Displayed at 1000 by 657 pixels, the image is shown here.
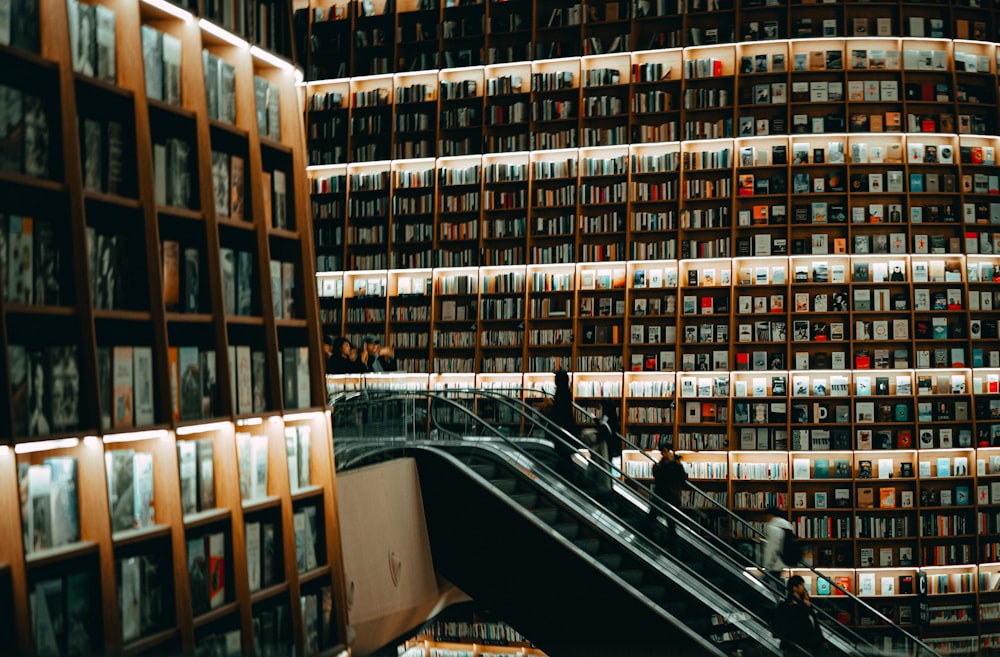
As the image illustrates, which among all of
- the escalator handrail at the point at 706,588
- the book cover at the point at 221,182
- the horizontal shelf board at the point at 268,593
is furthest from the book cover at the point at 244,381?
the escalator handrail at the point at 706,588

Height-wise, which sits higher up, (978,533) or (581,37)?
(581,37)

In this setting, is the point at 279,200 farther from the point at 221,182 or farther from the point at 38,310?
the point at 38,310

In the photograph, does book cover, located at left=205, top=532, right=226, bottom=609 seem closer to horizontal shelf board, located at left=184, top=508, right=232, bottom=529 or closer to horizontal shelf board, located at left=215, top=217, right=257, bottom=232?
horizontal shelf board, located at left=184, top=508, right=232, bottom=529

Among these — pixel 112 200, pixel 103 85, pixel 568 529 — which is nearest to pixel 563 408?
pixel 568 529

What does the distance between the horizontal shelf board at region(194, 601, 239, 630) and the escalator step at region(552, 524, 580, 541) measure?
3806 mm

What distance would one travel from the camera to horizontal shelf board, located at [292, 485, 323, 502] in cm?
433

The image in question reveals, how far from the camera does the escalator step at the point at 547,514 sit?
7.48 metres

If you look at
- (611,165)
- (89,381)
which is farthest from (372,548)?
(611,165)

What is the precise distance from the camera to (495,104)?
34.8 ft

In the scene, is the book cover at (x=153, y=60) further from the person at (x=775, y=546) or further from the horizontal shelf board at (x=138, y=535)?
the person at (x=775, y=546)

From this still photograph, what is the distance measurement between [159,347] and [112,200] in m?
0.54

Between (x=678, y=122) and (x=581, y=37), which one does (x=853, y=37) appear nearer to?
(x=678, y=122)

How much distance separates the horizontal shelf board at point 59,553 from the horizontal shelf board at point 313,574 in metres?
1.25

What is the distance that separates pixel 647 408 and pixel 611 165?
2.55m
